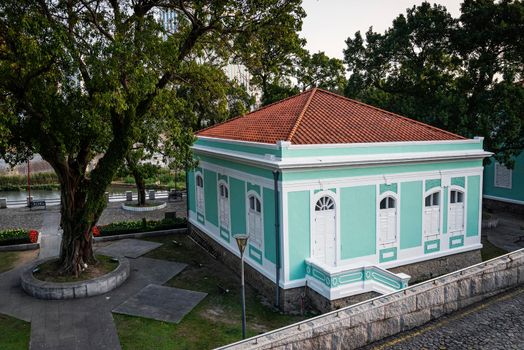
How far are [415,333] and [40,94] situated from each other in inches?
446

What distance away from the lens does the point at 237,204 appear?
50.6 ft

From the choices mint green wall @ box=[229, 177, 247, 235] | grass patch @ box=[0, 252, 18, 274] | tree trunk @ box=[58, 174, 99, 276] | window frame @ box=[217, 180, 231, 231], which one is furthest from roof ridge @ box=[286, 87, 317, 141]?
grass patch @ box=[0, 252, 18, 274]

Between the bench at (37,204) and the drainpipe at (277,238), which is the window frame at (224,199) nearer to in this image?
the drainpipe at (277,238)

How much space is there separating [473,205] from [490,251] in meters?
3.67

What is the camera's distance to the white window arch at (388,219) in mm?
13898

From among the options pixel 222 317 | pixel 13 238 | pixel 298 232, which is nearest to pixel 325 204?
pixel 298 232

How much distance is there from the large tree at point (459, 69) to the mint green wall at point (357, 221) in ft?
31.0

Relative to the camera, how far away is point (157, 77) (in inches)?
496

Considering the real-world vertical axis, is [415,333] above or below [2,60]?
below

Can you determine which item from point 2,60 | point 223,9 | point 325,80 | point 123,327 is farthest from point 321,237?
point 325,80

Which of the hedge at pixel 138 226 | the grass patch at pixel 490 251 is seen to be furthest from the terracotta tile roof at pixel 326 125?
the hedge at pixel 138 226

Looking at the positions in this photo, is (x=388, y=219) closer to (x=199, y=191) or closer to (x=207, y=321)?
(x=207, y=321)

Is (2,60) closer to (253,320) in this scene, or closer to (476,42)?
(253,320)

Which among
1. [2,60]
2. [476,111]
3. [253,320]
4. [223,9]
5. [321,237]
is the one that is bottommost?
[253,320]
